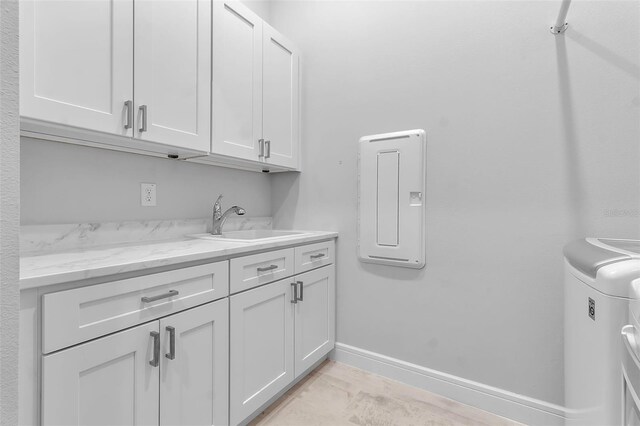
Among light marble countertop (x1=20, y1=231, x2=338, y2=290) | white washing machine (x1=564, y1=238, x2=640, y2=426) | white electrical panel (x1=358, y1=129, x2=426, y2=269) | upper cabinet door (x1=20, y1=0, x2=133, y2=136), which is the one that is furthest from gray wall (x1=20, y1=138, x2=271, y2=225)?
white washing machine (x1=564, y1=238, x2=640, y2=426)

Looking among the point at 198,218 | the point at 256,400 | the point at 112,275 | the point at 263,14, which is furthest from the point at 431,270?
the point at 263,14

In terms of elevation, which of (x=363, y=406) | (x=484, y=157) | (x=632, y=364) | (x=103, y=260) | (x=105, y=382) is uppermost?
(x=484, y=157)

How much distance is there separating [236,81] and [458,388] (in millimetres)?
2087

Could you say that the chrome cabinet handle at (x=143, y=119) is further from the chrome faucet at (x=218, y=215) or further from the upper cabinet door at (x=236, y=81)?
the chrome faucet at (x=218, y=215)

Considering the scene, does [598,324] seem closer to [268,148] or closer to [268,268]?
[268,268]

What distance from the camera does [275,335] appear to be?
5.16ft

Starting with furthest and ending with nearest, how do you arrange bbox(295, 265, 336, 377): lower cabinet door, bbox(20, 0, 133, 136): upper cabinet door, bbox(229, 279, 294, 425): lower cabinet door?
bbox(295, 265, 336, 377): lower cabinet door < bbox(229, 279, 294, 425): lower cabinet door < bbox(20, 0, 133, 136): upper cabinet door

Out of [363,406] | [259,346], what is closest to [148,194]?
[259,346]

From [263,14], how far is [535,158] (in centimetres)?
210

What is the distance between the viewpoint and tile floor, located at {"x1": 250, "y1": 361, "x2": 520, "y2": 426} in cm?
154

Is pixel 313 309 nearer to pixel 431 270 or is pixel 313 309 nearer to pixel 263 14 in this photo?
pixel 431 270

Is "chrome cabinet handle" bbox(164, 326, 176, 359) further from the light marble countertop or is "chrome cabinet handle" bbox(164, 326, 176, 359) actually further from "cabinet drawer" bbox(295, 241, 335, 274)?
"cabinet drawer" bbox(295, 241, 335, 274)

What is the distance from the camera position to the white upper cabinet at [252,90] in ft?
5.32

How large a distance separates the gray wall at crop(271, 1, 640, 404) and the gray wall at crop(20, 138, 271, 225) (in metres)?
0.80
